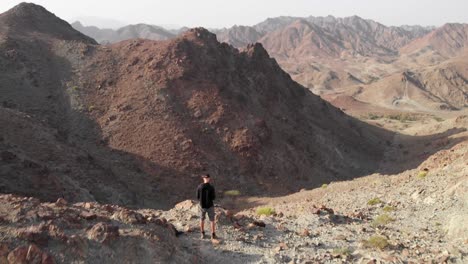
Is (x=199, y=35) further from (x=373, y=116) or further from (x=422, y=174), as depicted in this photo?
(x=373, y=116)

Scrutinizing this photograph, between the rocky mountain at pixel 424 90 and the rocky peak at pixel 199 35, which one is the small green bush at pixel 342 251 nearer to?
the rocky peak at pixel 199 35

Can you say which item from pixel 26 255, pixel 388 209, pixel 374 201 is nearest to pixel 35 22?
pixel 374 201

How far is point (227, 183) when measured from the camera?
29.1 m

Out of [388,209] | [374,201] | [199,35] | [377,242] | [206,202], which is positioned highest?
[199,35]

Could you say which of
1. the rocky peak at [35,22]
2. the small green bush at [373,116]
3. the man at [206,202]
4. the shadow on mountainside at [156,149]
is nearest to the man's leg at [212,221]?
the man at [206,202]

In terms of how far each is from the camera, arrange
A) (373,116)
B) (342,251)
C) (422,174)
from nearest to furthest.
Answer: (342,251) < (422,174) < (373,116)

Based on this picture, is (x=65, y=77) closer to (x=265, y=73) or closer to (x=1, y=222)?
(x=265, y=73)

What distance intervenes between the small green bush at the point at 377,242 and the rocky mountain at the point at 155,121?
13222mm

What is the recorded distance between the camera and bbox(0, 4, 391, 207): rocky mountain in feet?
82.6

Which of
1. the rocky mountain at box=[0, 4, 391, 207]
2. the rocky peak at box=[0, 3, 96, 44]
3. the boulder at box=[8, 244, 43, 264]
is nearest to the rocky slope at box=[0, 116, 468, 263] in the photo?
the boulder at box=[8, 244, 43, 264]

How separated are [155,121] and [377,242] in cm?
2191

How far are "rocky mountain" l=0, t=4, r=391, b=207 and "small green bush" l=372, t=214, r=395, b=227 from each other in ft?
42.0

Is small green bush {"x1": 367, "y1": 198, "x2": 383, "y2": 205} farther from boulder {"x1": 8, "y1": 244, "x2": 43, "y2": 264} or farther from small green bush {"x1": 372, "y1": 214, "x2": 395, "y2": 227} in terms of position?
boulder {"x1": 8, "y1": 244, "x2": 43, "y2": 264}

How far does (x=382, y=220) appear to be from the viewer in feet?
49.8
